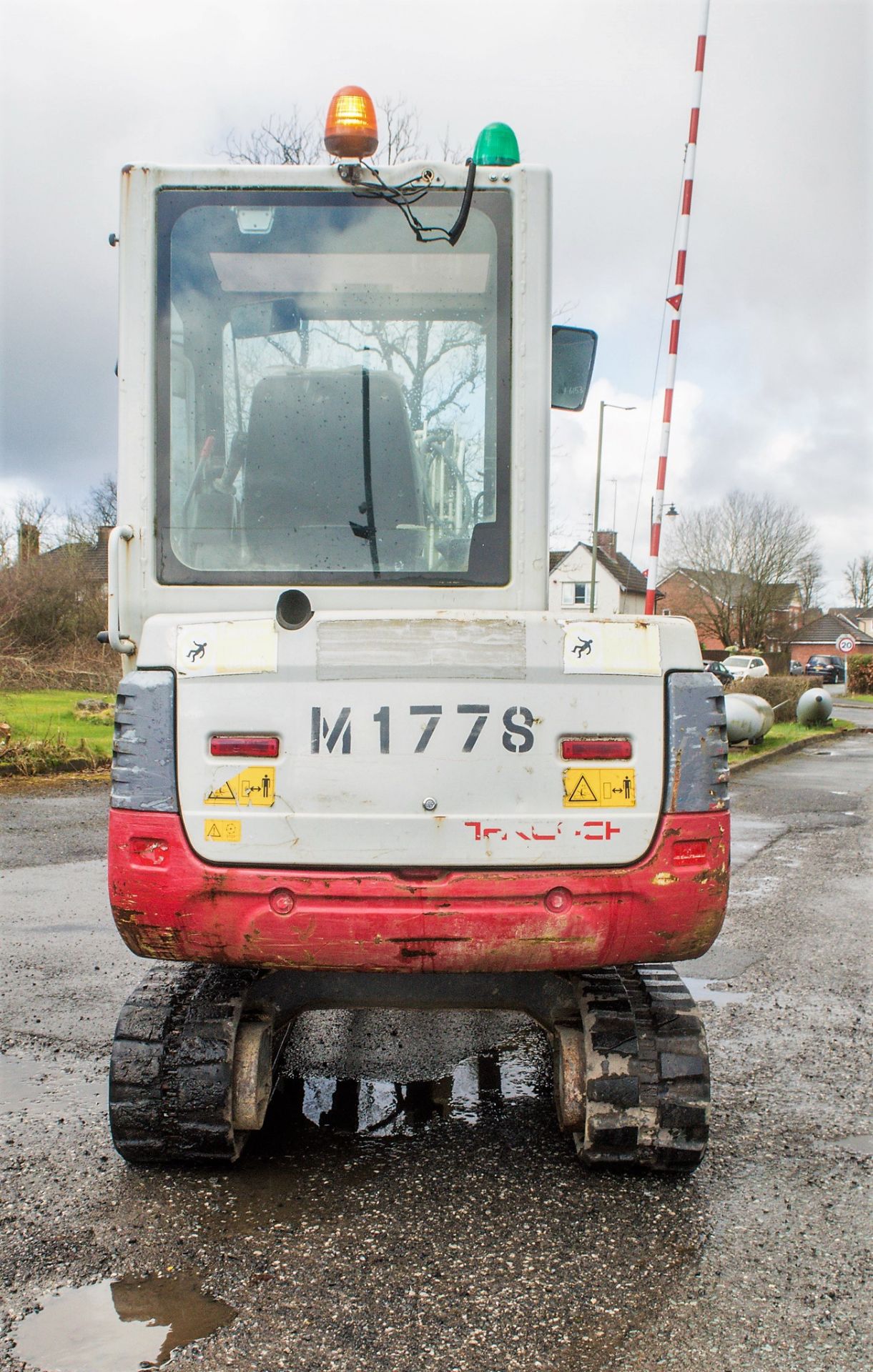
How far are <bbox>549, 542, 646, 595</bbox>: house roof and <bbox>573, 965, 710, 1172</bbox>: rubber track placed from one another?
1290mm

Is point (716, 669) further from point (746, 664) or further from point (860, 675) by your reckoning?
point (860, 675)

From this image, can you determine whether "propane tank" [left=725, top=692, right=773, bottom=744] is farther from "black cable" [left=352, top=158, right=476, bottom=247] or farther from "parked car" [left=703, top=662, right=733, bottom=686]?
"black cable" [left=352, top=158, right=476, bottom=247]

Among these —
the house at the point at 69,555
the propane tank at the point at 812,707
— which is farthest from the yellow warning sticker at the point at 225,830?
the propane tank at the point at 812,707

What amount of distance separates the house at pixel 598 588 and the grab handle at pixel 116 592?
120 cm

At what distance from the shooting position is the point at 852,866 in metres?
9.28

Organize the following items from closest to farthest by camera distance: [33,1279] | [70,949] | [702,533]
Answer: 1. [33,1279]
2. [70,949]
3. [702,533]

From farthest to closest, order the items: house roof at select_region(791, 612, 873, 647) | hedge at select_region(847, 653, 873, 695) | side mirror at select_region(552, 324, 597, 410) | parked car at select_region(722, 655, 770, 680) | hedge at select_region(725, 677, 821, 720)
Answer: house roof at select_region(791, 612, 873, 647)
hedge at select_region(847, 653, 873, 695)
parked car at select_region(722, 655, 770, 680)
hedge at select_region(725, 677, 821, 720)
side mirror at select_region(552, 324, 597, 410)

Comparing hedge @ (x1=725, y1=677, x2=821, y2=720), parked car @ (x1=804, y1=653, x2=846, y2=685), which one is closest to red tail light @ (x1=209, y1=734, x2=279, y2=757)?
hedge @ (x1=725, y1=677, x2=821, y2=720)

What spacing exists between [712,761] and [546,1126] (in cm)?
147

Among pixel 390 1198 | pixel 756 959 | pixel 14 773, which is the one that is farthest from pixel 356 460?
pixel 14 773

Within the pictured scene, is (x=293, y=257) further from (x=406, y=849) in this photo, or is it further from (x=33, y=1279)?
(x=33, y=1279)

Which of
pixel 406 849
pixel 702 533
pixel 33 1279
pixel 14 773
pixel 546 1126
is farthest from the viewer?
pixel 702 533

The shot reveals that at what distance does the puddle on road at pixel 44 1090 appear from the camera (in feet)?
12.5

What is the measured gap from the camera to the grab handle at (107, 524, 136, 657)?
3.21 meters
